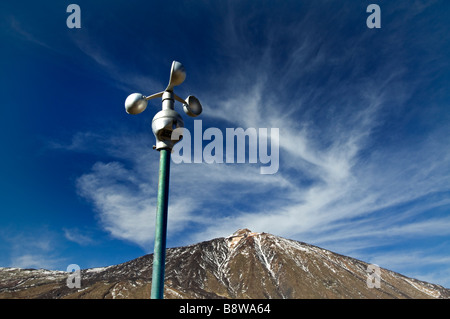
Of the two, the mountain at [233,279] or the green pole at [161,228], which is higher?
the mountain at [233,279]

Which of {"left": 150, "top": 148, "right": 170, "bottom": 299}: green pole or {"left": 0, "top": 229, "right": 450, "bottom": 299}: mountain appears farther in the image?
{"left": 0, "top": 229, "right": 450, "bottom": 299}: mountain

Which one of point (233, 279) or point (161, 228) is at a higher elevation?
point (233, 279)

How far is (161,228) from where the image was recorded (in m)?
6.71

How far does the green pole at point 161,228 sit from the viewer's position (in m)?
6.24

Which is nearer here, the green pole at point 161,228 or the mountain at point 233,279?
the green pole at point 161,228

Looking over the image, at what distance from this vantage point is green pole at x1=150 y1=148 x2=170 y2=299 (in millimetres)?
6242

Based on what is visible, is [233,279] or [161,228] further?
[233,279]

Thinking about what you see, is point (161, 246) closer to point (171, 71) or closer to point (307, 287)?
point (171, 71)
